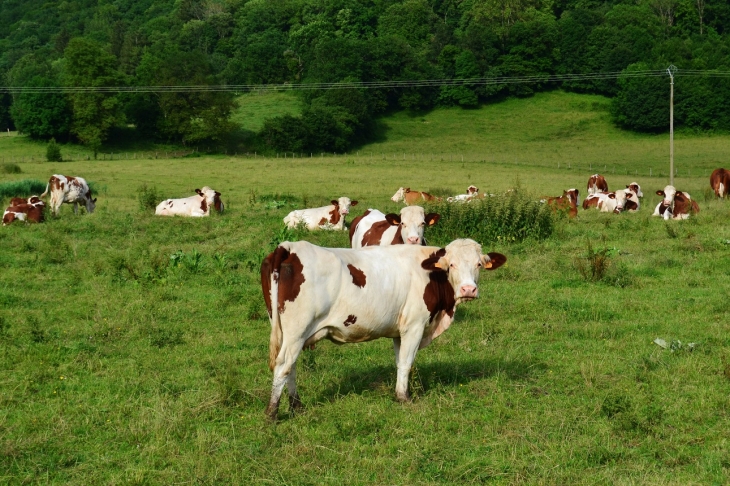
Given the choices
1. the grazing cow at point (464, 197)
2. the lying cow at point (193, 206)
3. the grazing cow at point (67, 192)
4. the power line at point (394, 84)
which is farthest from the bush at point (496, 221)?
the power line at point (394, 84)

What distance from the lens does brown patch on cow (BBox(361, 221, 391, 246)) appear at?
1354 centimetres

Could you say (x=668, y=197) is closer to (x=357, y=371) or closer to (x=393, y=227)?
(x=393, y=227)

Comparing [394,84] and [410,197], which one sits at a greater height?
[394,84]

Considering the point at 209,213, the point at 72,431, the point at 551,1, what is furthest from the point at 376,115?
the point at 72,431

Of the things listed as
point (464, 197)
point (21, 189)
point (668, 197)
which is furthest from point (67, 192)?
point (668, 197)

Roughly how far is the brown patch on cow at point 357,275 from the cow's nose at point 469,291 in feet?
3.59

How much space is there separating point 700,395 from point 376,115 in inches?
3266

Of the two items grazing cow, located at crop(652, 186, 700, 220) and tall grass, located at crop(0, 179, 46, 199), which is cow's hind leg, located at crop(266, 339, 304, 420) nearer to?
grazing cow, located at crop(652, 186, 700, 220)

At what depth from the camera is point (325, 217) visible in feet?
76.5

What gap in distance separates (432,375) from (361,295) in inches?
73.9

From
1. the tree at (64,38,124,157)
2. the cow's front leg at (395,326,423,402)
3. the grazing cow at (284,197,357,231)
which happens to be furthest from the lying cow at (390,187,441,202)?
the tree at (64,38,124,157)

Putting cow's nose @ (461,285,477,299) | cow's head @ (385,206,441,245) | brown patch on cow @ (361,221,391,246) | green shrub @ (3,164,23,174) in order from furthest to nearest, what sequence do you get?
green shrub @ (3,164,23,174) < brown patch on cow @ (361,221,391,246) < cow's head @ (385,206,441,245) < cow's nose @ (461,285,477,299)

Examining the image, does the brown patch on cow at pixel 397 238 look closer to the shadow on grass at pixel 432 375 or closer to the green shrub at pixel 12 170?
the shadow on grass at pixel 432 375

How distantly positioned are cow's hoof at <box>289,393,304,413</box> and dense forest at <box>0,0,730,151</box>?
65.6 m
